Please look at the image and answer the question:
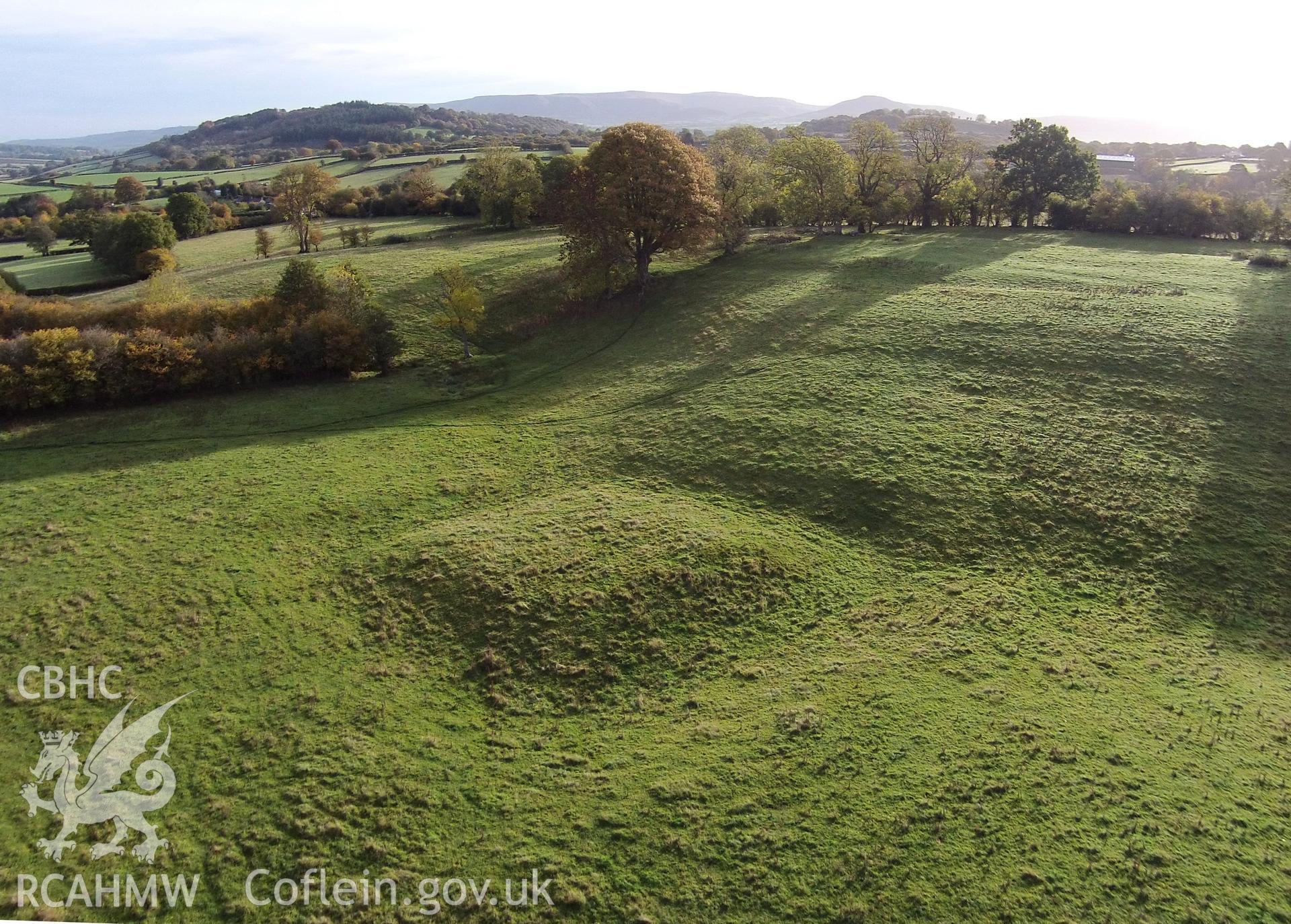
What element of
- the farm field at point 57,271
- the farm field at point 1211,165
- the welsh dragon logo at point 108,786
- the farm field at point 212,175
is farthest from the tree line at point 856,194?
the farm field at point 212,175

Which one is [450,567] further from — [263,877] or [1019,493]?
[1019,493]

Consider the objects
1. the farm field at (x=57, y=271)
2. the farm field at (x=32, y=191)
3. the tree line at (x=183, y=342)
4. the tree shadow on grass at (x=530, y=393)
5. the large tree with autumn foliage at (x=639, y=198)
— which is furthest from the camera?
the farm field at (x=32, y=191)

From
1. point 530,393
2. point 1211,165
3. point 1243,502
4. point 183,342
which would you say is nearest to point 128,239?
point 183,342

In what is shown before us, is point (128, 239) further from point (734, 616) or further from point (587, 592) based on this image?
point (734, 616)

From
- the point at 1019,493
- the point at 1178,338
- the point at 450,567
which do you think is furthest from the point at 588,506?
the point at 1178,338

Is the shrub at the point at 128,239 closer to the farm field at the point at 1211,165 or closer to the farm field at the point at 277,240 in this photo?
the farm field at the point at 277,240

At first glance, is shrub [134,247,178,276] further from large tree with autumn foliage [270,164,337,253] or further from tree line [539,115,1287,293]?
tree line [539,115,1287,293]
